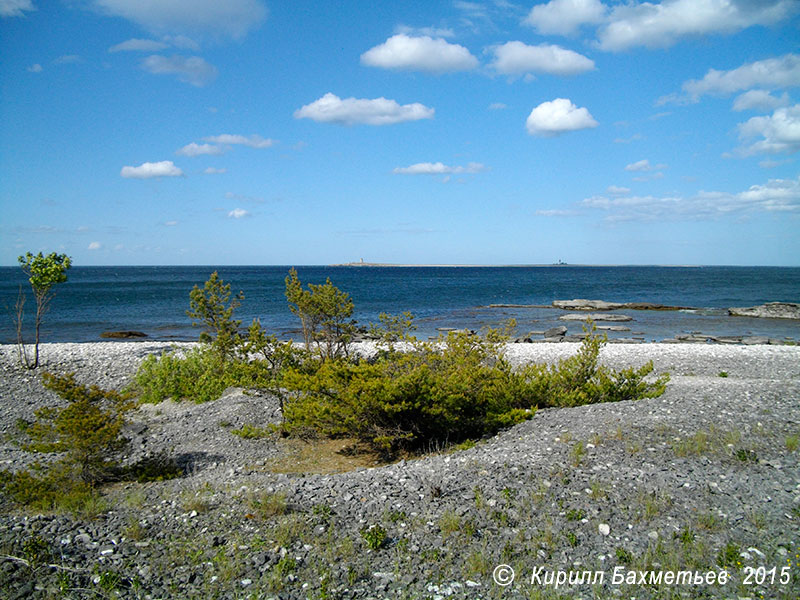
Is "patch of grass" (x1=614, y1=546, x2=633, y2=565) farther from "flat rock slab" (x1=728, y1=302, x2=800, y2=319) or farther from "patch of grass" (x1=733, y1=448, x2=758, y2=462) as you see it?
"flat rock slab" (x1=728, y1=302, x2=800, y2=319)

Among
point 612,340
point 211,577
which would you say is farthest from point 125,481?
point 612,340

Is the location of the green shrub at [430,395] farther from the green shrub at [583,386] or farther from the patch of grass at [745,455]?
the patch of grass at [745,455]

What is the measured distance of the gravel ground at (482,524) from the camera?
5199 millimetres

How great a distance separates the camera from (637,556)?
5.54 meters

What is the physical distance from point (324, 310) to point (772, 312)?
4293cm

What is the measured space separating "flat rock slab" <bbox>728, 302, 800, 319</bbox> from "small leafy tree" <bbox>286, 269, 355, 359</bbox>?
40.9m

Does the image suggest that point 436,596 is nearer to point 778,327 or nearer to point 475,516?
point 475,516

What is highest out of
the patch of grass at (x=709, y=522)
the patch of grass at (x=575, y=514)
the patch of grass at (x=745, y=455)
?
the patch of grass at (x=745, y=455)

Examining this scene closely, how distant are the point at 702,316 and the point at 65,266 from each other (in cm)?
4458

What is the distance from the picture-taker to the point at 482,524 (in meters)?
6.36

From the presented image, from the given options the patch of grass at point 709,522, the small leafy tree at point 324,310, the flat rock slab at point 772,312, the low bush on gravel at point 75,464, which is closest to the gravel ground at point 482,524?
the patch of grass at point 709,522

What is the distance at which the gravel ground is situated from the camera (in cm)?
520

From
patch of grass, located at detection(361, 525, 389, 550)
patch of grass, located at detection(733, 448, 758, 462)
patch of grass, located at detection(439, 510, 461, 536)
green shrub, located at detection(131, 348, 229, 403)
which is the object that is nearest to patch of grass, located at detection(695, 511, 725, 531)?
patch of grass, located at detection(733, 448, 758, 462)

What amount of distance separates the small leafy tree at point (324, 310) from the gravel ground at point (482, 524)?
5047 mm
